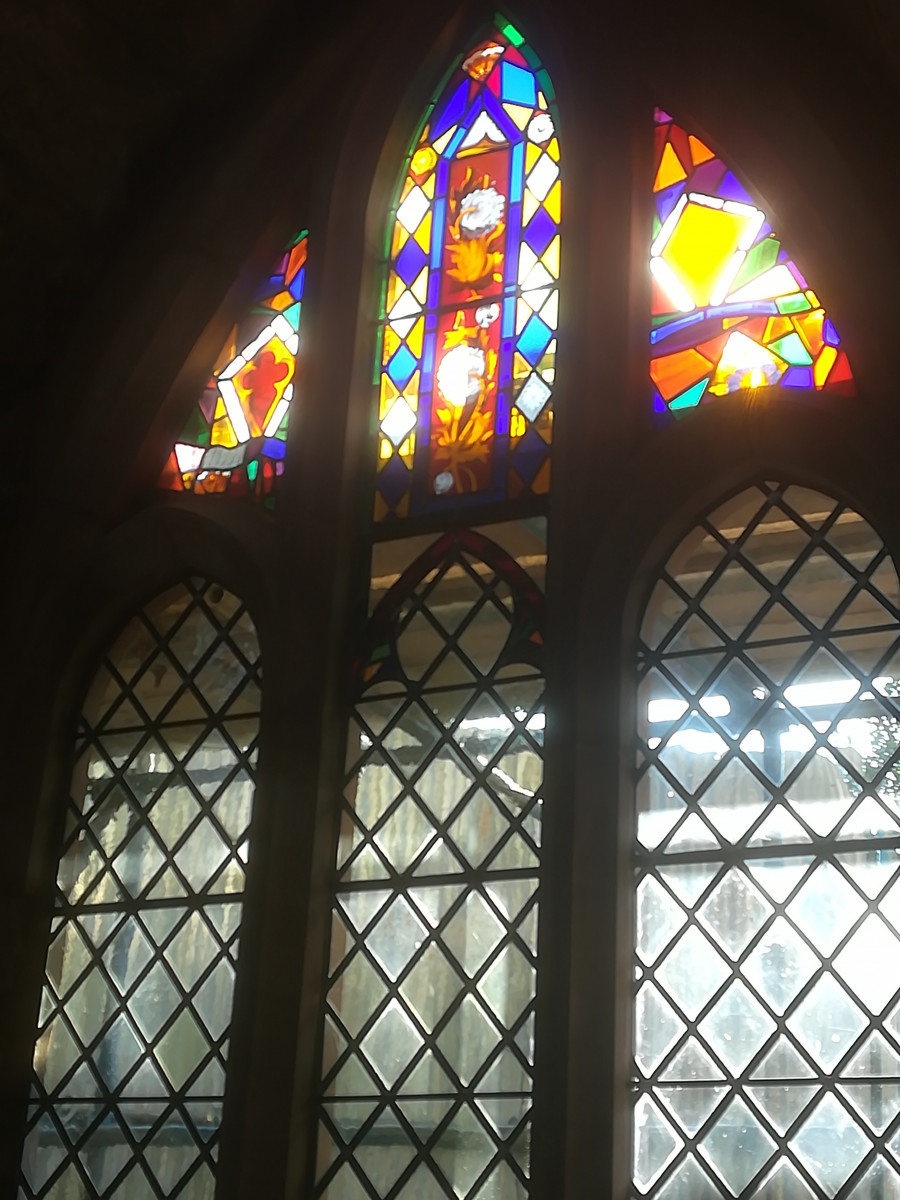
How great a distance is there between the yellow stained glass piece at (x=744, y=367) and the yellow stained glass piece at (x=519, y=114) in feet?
3.96

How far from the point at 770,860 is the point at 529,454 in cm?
147

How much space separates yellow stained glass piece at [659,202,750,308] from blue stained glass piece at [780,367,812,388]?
1.28 feet

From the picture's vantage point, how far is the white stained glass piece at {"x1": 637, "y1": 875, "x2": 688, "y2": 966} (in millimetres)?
4215

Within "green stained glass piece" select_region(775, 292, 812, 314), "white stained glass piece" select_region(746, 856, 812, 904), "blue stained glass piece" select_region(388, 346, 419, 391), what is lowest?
"white stained glass piece" select_region(746, 856, 812, 904)

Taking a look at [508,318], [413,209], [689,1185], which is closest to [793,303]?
[508,318]

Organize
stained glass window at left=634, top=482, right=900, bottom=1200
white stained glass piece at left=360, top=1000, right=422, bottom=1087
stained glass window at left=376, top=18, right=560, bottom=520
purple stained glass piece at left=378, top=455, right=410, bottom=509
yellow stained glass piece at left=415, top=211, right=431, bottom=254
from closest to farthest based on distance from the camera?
1. stained glass window at left=634, top=482, right=900, bottom=1200
2. white stained glass piece at left=360, top=1000, right=422, bottom=1087
3. stained glass window at left=376, top=18, right=560, bottom=520
4. purple stained glass piece at left=378, top=455, right=410, bottom=509
5. yellow stained glass piece at left=415, top=211, right=431, bottom=254

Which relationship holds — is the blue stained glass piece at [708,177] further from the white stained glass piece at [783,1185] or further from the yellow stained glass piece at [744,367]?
the white stained glass piece at [783,1185]

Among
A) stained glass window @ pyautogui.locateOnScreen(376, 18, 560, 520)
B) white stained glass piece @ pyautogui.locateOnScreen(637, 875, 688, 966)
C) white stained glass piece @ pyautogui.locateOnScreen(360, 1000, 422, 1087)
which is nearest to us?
white stained glass piece @ pyautogui.locateOnScreen(637, 875, 688, 966)

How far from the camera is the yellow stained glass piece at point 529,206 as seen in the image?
5.28 meters

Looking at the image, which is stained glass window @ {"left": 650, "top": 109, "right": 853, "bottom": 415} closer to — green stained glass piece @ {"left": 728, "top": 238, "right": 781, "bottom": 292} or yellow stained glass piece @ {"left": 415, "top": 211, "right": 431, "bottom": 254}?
green stained glass piece @ {"left": 728, "top": 238, "right": 781, "bottom": 292}

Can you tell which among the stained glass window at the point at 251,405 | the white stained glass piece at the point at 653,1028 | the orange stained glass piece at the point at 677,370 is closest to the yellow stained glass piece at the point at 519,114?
the stained glass window at the point at 251,405

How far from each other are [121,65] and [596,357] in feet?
6.40

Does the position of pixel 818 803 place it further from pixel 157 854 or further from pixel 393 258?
pixel 393 258

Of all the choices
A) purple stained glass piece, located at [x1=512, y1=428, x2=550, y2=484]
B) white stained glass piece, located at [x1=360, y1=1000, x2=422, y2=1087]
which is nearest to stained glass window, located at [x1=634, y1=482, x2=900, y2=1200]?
purple stained glass piece, located at [x1=512, y1=428, x2=550, y2=484]
